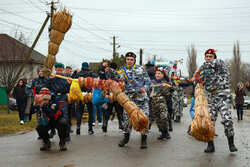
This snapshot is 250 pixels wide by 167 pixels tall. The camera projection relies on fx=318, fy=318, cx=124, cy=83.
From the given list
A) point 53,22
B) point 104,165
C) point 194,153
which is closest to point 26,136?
point 53,22

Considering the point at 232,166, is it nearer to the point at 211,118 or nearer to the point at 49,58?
the point at 211,118

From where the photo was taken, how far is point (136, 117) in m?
6.68

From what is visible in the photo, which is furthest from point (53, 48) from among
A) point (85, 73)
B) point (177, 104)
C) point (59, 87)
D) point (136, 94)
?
point (177, 104)

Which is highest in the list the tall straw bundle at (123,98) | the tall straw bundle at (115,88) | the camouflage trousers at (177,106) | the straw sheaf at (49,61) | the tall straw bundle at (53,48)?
the tall straw bundle at (53,48)

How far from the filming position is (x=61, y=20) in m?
7.23

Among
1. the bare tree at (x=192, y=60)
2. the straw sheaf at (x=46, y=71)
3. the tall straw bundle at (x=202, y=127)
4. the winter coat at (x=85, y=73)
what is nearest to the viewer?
the tall straw bundle at (x=202, y=127)

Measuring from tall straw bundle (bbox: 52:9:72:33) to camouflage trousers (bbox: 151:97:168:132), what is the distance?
3203 millimetres

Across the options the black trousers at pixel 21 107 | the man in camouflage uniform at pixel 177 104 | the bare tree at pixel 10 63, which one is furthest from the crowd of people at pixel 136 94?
the bare tree at pixel 10 63

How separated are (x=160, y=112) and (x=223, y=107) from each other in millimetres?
2274

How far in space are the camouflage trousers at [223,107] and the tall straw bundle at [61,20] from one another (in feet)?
11.9

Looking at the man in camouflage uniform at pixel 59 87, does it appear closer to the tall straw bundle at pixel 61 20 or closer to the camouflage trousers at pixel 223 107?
the tall straw bundle at pixel 61 20

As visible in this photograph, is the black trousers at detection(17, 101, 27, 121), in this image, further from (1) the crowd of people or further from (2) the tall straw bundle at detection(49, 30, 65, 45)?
(2) the tall straw bundle at detection(49, 30, 65, 45)

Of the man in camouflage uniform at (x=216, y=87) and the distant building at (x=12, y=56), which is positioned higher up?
the distant building at (x=12, y=56)

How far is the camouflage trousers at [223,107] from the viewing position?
21.2 feet
